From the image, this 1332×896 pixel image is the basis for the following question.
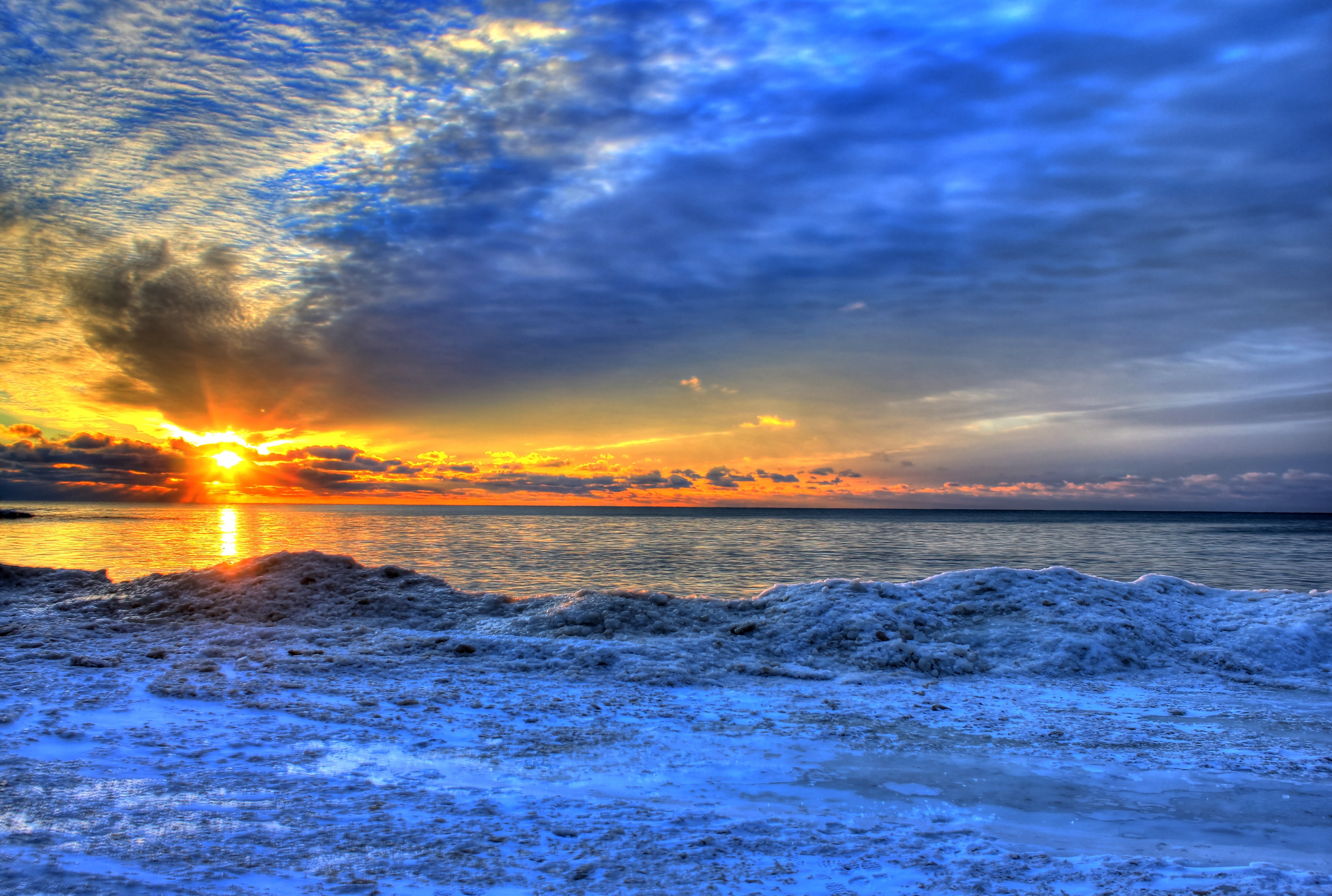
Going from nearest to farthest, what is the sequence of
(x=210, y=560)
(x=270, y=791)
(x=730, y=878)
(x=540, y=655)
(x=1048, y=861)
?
1. (x=730, y=878)
2. (x=1048, y=861)
3. (x=270, y=791)
4. (x=540, y=655)
5. (x=210, y=560)

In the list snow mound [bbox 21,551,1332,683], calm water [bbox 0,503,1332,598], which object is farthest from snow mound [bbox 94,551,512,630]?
calm water [bbox 0,503,1332,598]

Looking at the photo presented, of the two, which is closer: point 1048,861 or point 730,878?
point 730,878

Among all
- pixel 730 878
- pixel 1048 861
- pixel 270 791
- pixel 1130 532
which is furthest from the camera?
pixel 1130 532

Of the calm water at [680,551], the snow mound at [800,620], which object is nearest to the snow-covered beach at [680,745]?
the snow mound at [800,620]

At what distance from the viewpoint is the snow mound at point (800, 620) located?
8.68m

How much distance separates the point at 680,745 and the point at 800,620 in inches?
186

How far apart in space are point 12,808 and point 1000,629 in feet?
33.7

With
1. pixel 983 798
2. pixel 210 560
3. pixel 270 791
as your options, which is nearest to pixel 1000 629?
pixel 983 798

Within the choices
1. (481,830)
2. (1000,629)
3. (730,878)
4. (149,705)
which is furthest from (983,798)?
(149,705)

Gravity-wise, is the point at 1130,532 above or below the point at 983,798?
below

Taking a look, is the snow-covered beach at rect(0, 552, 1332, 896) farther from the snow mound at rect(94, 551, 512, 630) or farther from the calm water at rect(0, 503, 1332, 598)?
the calm water at rect(0, 503, 1332, 598)

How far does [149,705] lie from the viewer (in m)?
6.17

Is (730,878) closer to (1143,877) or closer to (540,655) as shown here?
(1143,877)

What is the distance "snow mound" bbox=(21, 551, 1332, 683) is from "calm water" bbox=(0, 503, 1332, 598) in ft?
23.4
